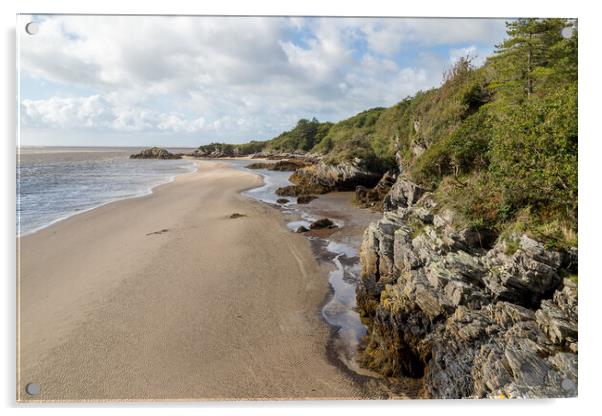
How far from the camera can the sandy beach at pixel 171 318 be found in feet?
18.2

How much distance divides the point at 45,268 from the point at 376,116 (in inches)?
1079

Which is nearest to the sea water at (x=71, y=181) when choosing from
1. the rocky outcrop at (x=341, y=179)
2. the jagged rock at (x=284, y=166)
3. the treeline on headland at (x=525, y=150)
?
the treeline on headland at (x=525, y=150)

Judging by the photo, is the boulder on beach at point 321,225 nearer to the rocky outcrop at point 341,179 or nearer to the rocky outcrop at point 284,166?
the rocky outcrop at point 341,179

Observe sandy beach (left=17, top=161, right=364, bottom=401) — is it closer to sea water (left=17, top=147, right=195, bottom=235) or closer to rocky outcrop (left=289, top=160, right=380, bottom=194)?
sea water (left=17, top=147, right=195, bottom=235)

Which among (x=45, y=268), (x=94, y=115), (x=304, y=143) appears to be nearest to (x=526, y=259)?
(x=94, y=115)

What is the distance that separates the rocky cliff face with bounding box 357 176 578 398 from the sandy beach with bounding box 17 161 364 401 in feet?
3.71

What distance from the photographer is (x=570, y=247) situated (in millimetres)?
5434

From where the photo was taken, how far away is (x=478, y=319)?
529 cm

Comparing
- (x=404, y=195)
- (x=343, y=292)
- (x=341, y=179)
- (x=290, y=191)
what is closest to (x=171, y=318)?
(x=343, y=292)

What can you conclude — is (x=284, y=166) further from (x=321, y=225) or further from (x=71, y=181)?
(x=321, y=225)

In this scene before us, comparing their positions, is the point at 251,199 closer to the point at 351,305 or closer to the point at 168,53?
the point at 351,305

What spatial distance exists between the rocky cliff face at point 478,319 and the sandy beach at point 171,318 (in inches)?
44.5

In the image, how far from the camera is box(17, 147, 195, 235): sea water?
758 cm

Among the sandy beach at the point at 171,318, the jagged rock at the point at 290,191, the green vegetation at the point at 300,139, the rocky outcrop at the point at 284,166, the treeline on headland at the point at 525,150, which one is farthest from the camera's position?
the green vegetation at the point at 300,139
